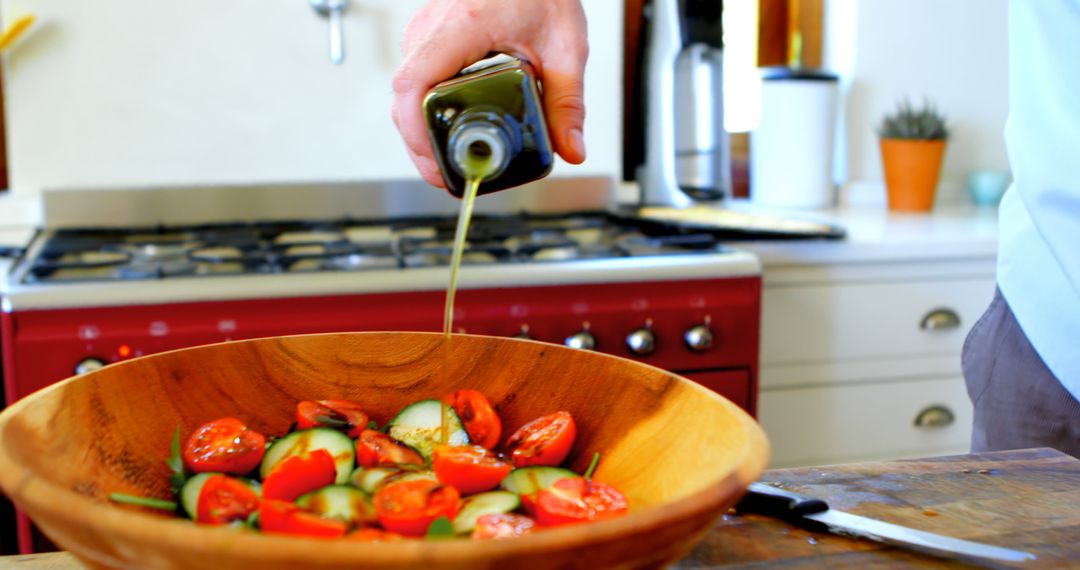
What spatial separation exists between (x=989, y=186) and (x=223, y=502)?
7.82 feet

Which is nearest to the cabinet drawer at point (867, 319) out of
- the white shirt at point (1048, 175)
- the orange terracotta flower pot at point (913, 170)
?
the orange terracotta flower pot at point (913, 170)

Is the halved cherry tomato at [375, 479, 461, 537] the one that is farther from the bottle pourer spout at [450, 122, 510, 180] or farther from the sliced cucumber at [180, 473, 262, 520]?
the bottle pourer spout at [450, 122, 510, 180]

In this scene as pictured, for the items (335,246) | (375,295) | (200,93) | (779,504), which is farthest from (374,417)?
(200,93)

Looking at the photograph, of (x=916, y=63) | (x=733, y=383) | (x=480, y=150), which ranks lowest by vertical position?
(x=733, y=383)

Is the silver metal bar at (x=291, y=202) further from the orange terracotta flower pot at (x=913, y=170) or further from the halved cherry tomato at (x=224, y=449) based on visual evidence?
the halved cherry tomato at (x=224, y=449)

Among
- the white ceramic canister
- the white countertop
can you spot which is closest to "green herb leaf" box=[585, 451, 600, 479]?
the white countertop

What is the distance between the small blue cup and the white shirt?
5.12 feet

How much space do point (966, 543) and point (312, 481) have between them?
0.42 m

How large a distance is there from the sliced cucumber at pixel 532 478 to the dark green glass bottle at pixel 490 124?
0.87 feet

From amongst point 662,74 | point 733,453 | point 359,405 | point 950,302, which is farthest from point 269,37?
point 733,453

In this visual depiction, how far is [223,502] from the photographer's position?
64 cm

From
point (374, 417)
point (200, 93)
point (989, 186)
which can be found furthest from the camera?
point (989, 186)

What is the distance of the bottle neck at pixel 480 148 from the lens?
839 millimetres

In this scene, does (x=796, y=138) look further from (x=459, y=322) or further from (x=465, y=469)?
(x=465, y=469)
